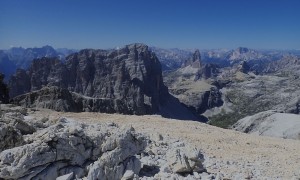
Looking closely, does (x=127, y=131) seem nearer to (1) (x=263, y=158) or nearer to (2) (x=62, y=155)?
(2) (x=62, y=155)

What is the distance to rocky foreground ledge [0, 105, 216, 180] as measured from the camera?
15367 millimetres

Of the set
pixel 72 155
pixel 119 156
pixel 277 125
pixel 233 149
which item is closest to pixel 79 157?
pixel 72 155

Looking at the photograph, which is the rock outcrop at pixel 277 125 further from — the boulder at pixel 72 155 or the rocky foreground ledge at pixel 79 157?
the boulder at pixel 72 155

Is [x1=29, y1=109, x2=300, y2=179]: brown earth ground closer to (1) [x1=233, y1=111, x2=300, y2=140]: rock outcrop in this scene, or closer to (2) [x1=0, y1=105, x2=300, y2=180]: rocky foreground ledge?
(2) [x1=0, y1=105, x2=300, y2=180]: rocky foreground ledge

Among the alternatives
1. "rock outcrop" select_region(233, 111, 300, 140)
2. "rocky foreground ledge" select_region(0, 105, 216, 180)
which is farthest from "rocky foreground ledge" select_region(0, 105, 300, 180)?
"rock outcrop" select_region(233, 111, 300, 140)

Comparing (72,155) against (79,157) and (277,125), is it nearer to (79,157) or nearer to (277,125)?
(79,157)

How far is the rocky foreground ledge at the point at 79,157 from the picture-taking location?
1537 centimetres

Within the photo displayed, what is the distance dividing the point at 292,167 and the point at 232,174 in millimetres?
4757

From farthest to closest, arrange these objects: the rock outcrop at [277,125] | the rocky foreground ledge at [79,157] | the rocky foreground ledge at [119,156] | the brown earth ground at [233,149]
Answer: the rock outcrop at [277,125] < the brown earth ground at [233,149] < the rocky foreground ledge at [119,156] < the rocky foreground ledge at [79,157]

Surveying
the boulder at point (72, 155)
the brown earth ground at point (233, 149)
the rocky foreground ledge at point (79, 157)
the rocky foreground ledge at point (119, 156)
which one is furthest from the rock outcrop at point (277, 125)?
the boulder at point (72, 155)

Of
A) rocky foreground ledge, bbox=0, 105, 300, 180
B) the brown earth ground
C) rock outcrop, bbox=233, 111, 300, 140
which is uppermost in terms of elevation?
rocky foreground ledge, bbox=0, 105, 300, 180

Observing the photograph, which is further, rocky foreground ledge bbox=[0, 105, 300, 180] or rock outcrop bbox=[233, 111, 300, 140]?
rock outcrop bbox=[233, 111, 300, 140]

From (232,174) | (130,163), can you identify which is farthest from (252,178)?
(130,163)

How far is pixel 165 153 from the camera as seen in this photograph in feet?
74.2
